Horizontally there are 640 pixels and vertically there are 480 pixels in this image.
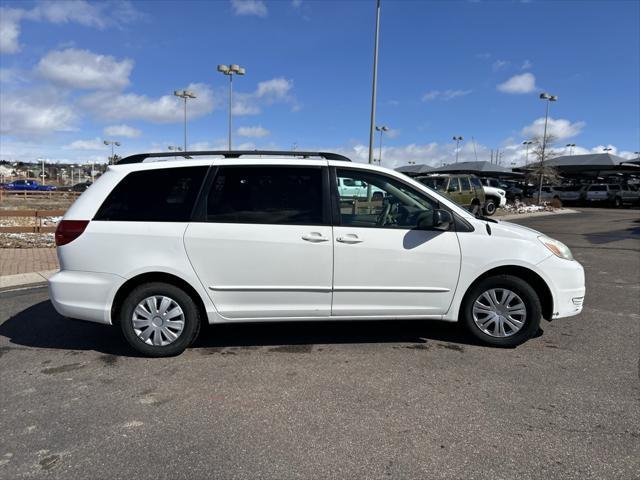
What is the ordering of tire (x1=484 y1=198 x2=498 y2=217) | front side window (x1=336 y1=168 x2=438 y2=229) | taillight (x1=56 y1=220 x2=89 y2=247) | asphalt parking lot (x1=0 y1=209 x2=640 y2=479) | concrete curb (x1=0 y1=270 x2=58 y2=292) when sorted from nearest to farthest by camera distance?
asphalt parking lot (x1=0 y1=209 x2=640 y2=479) < taillight (x1=56 y1=220 x2=89 y2=247) < front side window (x1=336 y1=168 x2=438 y2=229) < concrete curb (x1=0 y1=270 x2=58 y2=292) < tire (x1=484 y1=198 x2=498 y2=217)

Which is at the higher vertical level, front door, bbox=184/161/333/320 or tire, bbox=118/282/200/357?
front door, bbox=184/161/333/320

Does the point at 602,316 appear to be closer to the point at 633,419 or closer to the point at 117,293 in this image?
the point at 633,419

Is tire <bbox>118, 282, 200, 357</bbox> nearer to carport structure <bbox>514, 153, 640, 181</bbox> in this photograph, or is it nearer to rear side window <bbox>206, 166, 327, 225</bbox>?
rear side window <bbox>206, 166, 327, 225</bbox>

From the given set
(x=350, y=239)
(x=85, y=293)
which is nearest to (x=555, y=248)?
(x=350, y=239)

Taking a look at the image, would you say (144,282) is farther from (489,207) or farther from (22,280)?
(489,207)

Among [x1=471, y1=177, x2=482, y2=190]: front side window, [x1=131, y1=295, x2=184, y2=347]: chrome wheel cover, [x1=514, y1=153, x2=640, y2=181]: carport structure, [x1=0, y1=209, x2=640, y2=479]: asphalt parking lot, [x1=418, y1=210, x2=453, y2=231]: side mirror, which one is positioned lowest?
[x1=0, y1=209, x2=640, y2=479]: asphalt parking lot

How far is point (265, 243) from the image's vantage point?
4129mm

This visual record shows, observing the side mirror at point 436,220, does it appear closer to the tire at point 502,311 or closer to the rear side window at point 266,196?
the tire at point 502,311

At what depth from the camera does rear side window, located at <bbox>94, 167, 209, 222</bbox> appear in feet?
13.8

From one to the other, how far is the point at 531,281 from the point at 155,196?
3.68 meters

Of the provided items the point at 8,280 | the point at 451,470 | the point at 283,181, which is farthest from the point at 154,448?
the point at 8,280

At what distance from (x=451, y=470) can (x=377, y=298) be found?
184cm

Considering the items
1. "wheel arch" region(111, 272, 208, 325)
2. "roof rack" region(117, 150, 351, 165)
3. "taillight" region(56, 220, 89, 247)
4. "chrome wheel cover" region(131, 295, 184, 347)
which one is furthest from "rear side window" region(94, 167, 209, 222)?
"chrome wheel cover" region(131, 295, 184, 347)

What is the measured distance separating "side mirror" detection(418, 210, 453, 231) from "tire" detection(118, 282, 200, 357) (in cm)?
223
